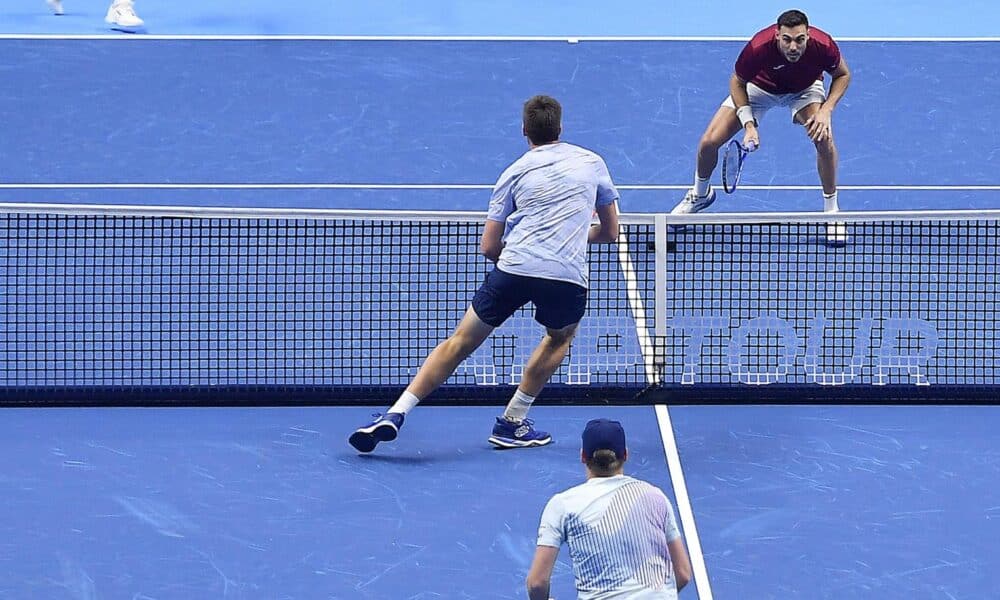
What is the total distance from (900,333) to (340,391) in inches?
113

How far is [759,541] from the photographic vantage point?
21.2 ft

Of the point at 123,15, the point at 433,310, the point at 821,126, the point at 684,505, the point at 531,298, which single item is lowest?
the point at 684,505

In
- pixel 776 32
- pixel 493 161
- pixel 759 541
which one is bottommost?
pixel 759 541

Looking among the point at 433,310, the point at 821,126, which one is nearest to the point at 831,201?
the point at 821,126

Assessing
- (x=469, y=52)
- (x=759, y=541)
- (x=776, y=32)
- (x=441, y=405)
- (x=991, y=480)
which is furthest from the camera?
(x=469, y=52)

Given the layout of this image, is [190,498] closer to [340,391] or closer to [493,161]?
[340,391]

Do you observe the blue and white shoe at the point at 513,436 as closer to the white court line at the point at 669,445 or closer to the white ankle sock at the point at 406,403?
the white ankle sock at the point at 406,403

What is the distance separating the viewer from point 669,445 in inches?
293

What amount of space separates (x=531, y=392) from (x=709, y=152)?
3.04 meters

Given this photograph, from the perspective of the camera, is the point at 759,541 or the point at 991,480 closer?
the point at 759,541

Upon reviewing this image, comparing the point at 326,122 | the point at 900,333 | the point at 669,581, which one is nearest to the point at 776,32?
the point at 900,333

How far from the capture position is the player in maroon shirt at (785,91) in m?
9.33

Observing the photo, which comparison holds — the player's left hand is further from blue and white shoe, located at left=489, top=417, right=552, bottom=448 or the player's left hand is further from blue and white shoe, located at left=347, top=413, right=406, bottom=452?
blue and white shoe, located at left=347, top=413, right=406, bottom=452

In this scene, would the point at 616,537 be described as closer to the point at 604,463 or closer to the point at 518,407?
the point at 604,463
